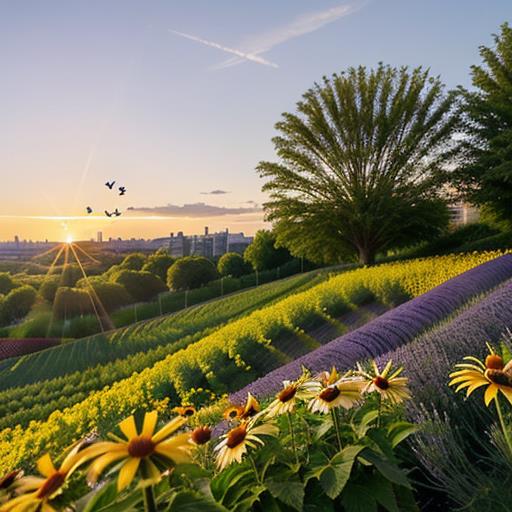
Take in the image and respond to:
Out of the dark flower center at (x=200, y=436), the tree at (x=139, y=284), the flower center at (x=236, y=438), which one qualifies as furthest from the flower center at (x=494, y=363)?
the tree at (x=139, y=284)

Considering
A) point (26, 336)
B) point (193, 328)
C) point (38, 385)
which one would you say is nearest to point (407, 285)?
point (193, 328)

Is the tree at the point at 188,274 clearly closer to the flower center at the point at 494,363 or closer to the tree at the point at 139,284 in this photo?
the tree at the point at 139,284

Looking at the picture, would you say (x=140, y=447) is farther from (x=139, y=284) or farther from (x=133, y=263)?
(x=133, y=263)

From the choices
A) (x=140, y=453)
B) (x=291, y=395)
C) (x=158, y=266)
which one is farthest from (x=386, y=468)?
(x=158, y=266)

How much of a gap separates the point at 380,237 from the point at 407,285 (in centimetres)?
971

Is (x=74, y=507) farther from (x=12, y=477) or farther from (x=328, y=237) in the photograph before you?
(x=328, y=237)

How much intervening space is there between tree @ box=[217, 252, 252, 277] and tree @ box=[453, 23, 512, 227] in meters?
16.9

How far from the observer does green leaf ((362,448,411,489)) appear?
163 cm

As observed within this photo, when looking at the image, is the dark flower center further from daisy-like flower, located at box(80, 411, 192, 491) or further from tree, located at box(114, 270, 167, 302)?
tree, located at box(114, 270, 167, 302)

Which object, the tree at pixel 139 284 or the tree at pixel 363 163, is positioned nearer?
the tree at pixel 363 163

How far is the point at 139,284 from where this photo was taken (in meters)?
28.1

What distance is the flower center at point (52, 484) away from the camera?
1249 mm

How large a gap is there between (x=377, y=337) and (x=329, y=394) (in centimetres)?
329

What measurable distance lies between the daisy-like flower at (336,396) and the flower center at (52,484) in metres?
0.82
